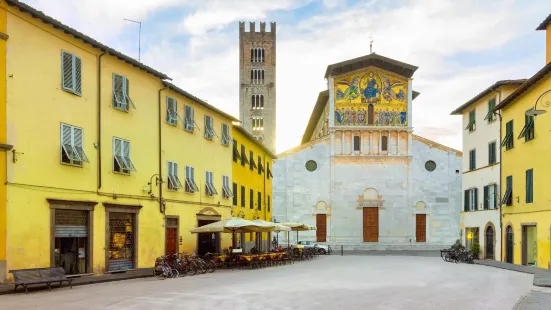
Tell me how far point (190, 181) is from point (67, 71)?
1153cm

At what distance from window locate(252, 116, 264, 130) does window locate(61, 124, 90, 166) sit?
8014 cm

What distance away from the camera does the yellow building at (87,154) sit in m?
19.4

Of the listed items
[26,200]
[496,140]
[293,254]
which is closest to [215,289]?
[26,200]

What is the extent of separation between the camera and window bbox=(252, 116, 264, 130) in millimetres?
102750

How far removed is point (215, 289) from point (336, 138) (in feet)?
154

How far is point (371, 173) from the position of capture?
64.9 m

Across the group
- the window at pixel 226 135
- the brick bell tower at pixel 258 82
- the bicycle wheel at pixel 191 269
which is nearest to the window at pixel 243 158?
the window at pixel 226 135

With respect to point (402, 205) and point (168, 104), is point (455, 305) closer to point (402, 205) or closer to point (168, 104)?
point (168, 104)

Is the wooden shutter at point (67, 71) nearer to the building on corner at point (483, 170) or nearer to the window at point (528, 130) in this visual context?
the window at point (528, 130)

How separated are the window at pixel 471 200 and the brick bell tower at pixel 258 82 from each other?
5983 cm

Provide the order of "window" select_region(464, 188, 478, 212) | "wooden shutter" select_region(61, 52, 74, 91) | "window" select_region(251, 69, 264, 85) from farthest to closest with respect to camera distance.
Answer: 1. "window" select_region(251, 69, 264, 85)
2. "window" select_region(464, 188, 478, 212)
3. "wooden shutter" select_region(61, 52, 74, 91)

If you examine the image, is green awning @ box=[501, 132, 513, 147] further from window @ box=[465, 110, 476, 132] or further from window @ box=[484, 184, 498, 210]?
window @ box=[465, 110, 476, 132]

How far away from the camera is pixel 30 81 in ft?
66.2

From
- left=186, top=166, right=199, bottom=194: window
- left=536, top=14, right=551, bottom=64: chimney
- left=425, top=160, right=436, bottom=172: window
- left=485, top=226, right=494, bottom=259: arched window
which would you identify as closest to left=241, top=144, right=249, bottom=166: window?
left=186, top=166, right=199, bottom=194: window
